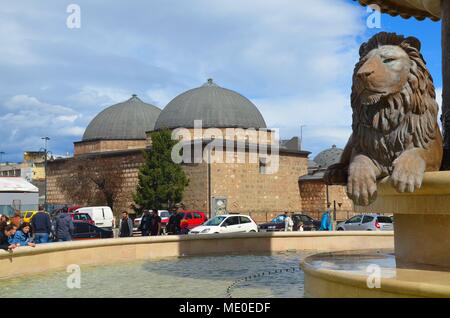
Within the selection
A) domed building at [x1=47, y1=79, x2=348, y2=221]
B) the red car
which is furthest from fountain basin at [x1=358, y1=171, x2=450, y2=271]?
domed building at [x1=47, y1=79, x2=348, y2=221]

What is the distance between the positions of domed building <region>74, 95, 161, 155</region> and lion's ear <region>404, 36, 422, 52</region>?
48226 millimetres

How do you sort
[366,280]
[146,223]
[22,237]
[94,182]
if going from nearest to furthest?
1. [366,280]
2. [22,237]
3. [146,223]
4. [94,182]

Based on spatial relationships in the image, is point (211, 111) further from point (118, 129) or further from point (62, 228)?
point (62, 228)

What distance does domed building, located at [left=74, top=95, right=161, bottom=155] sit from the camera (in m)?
53.3

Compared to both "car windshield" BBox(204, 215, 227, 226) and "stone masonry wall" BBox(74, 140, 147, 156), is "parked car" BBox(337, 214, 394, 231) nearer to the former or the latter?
"car windshield" BBox(204, 215, 227, 226)

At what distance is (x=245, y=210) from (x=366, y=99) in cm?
3601

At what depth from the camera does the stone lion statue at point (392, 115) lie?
4289mm

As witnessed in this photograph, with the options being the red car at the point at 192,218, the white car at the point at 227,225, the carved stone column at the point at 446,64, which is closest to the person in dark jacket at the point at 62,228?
the white car at the point at 227,225

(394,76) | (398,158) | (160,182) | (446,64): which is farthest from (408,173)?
(160,182)

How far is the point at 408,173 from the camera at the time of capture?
13.6 feet

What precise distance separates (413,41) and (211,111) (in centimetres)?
4276

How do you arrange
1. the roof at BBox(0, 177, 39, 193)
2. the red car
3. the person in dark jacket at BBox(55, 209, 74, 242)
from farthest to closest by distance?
the roof at BBox(0, 177, 39, 193) → the red car → the person in dark jacket at BBox(55, 209, 74, 242)

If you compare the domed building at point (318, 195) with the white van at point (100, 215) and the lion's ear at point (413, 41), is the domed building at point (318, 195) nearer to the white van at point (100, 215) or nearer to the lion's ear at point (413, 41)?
the white van at point (100, 215)
